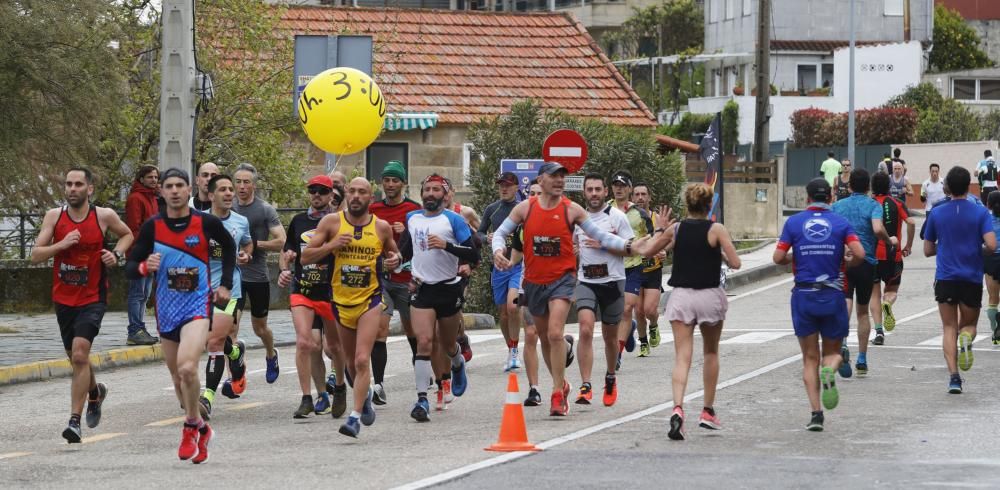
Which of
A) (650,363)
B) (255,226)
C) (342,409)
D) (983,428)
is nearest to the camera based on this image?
(983,428)

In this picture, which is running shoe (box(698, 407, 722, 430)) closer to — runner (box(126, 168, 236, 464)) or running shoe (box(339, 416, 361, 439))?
running shoe (box(339, 416, 361, 439))

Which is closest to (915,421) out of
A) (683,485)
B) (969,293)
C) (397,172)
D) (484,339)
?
(969,293)

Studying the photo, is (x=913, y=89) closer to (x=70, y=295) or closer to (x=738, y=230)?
(x=738, y=230)

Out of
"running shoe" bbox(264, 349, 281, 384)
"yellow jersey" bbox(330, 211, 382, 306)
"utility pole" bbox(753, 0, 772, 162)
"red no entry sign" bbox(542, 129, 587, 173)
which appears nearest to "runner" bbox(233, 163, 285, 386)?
"running shoe" bbox(264, 349, 281, 384)

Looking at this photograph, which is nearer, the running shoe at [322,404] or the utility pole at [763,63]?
the running shoe at [322,404]

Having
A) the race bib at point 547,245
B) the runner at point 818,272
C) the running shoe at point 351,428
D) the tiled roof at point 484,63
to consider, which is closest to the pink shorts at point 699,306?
the runner at point 818,272

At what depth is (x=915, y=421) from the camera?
12.9 meters

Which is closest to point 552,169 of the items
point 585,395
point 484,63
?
point 585,395

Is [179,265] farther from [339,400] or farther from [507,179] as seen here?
[507,179]

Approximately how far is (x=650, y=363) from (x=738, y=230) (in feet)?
73.1

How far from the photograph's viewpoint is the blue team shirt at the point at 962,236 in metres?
15.0

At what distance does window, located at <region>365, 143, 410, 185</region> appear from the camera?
36188 millimetres

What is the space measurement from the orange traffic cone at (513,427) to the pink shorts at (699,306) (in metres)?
1.61

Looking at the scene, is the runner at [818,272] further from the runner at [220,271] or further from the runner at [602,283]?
the runner at [220,271]
